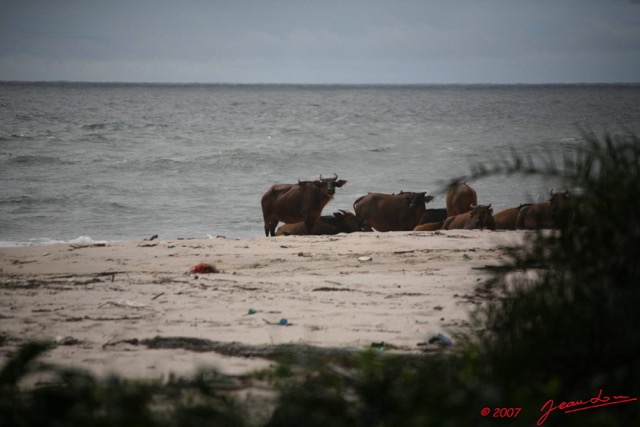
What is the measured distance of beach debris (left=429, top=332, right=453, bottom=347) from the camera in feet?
16.5

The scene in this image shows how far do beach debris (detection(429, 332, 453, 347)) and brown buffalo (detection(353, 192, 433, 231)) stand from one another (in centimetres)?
930

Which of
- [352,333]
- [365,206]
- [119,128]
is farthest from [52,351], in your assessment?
[119,128]

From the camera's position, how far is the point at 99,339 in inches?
212

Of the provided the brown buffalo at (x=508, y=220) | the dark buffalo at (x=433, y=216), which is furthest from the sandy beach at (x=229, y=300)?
the dark buffalo at (x=433, y=216)

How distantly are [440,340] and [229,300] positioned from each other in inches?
88.3

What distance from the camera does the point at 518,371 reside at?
3.20 meters

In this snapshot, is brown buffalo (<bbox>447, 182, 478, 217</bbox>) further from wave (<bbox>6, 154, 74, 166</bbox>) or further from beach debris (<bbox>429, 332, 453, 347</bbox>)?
wave (<bbox>6, 154, 74, 166</bbox>)

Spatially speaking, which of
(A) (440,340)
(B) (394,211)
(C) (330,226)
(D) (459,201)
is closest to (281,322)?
(A) (440,340)

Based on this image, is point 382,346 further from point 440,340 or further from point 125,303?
point 125,303

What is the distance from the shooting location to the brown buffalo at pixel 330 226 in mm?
13562

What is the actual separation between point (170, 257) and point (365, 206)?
6.04 m

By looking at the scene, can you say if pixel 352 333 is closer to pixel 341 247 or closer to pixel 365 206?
pixel 341 247

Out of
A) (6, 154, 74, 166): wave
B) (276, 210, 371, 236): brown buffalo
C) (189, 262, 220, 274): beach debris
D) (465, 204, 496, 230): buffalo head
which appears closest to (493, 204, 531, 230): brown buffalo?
(465, 204, 496, 230): buffalo head

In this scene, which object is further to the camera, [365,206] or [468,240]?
[365,206]
